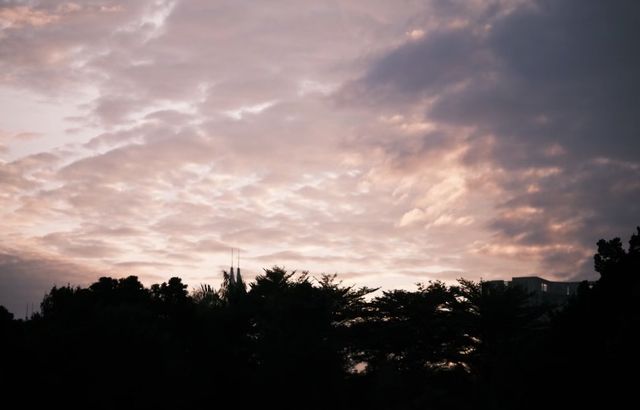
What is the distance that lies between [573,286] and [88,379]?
93876 mm

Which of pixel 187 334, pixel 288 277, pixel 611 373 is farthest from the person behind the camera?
pixel 288 277

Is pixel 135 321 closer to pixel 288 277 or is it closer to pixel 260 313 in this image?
pixel 260 313

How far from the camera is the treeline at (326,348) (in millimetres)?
29297

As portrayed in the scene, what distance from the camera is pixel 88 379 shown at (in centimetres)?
3578

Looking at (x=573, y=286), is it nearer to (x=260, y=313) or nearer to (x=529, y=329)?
(x=529, y=329)

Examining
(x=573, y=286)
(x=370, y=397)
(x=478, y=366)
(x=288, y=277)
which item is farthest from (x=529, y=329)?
(x=573, y=286)

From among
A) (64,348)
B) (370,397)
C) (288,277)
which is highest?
(288,277)

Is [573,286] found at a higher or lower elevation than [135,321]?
higher

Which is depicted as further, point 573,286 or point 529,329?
point 573,286

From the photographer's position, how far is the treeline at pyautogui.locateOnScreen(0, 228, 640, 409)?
29297mm

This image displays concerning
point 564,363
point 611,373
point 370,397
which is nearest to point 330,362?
point 370,397

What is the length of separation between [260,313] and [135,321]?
19236 mm

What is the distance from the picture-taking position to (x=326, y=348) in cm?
4762

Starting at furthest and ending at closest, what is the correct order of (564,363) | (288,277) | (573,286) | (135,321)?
(573,286) → (288,277) → (135,321) → (564,363)
